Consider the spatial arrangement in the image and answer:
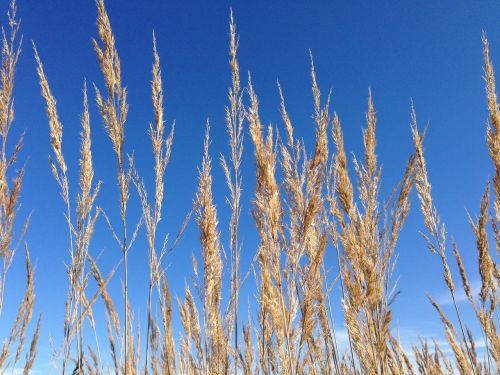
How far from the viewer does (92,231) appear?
2826mm

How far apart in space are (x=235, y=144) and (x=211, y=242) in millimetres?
687

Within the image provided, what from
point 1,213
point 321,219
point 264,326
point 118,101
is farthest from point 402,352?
point 1,213

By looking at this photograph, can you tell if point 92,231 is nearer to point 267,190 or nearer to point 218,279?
point 218,279

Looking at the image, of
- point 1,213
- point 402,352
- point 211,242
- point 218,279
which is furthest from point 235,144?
point 402,352

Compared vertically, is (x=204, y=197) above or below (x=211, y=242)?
above

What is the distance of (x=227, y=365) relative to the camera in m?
2.58

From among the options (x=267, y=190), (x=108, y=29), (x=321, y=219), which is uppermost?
(x=108, y=29)

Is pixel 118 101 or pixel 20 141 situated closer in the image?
pixel 118 101

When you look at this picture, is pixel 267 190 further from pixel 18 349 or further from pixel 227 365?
pixel 18 349

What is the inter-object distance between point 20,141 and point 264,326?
211 cm

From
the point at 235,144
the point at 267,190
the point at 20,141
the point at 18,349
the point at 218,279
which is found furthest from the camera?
the point at 18,349

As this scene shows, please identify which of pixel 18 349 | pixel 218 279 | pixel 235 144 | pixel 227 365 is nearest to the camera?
pixel 227 365

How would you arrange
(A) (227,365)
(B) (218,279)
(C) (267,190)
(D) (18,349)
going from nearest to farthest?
(C) (267,190) < (A) (227,365) < (B) (218,279) < (D) (18,349)

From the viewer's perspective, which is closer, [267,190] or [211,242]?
[267,190]
